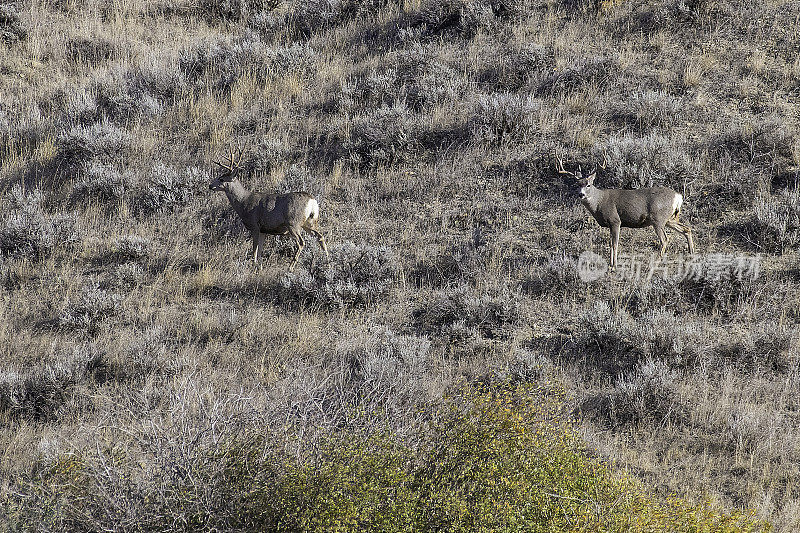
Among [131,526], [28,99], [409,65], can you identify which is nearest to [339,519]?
[131,526]

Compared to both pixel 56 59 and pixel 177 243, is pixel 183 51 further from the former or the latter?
pixel 177 243

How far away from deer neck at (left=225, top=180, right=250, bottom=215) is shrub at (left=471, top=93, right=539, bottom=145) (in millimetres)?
3605

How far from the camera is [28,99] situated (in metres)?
15.1

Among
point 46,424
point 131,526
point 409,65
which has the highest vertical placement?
point 409,65

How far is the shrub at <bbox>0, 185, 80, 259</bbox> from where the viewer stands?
11.0 meters

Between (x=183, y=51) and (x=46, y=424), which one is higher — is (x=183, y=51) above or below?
above

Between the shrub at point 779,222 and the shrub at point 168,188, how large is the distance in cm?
783

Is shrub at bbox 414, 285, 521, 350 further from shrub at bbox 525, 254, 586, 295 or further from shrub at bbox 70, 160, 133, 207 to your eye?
shrub at bbox 70, 160, 133, 207

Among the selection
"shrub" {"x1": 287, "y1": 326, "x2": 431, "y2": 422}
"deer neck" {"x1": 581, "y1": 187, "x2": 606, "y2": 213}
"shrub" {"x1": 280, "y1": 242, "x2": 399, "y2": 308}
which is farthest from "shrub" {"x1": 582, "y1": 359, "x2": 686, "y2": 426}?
"shrub" {"x1": 280, "y1": 242, "x2": 399, "y2": 308}

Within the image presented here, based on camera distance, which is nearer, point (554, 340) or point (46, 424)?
point (46, 424)

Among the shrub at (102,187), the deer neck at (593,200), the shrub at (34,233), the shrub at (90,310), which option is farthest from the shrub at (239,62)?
the deer neck at (593,200)

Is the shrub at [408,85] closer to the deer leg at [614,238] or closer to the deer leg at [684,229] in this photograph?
the deer leg at [614,238]

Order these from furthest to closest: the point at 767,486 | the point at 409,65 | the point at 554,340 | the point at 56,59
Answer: the point at 56,59 → the point at 409,65 → the point at 554,340 → the point at 767,486

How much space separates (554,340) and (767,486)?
2726 millimetres
